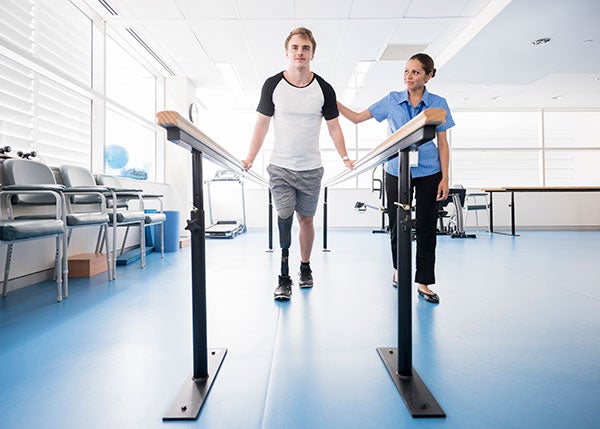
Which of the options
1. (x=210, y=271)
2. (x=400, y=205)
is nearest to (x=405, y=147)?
(x=400, y=205)

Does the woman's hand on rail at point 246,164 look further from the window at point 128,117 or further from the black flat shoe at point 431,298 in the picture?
the window at point 128,117

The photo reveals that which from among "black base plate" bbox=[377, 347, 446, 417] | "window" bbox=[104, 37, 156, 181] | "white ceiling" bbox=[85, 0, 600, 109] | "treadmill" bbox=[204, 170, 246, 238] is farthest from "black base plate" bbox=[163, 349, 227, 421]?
"treadmill" bbox=[204, 170, 246, 238]

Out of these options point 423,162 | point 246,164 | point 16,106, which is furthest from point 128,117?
point 423,162

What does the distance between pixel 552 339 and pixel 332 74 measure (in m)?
4.75

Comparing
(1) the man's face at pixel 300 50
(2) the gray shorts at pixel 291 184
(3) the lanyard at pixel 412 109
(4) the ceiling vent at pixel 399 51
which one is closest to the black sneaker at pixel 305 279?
(2) the gray shorts at pixel 291 184

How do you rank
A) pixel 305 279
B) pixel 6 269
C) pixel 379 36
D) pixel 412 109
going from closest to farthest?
1. pixel 412 109
2. pixel 6 269
3. pixel 305 279
4. pixel 379 36

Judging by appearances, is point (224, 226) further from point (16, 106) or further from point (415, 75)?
point (415, 75)

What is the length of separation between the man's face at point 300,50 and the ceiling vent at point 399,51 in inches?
127

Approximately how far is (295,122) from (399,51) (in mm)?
3526

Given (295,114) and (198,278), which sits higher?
(295,114)

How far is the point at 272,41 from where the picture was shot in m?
4.26

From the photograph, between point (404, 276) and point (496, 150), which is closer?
point (404, 276)

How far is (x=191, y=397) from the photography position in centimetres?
91

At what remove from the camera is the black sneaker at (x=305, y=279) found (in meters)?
2.14
